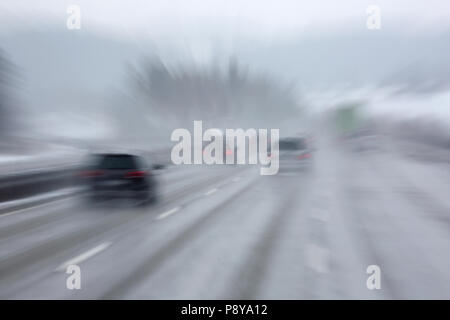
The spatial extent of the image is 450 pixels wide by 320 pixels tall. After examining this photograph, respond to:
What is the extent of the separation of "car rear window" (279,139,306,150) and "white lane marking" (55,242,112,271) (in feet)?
42.9

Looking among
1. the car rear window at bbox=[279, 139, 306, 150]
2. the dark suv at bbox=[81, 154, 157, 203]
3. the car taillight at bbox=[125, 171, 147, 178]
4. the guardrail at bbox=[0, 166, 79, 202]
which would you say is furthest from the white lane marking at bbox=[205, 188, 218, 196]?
the car rear window at bbox=[279, 139, 306, 150]

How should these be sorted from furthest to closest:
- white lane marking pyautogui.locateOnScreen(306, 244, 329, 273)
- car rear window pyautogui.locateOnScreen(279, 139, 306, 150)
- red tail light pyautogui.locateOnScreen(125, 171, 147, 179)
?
car rear window pyautogui.locateOnScreen(279, 139, 306, 150) < red tail light pyautogui.locateOnScreen(125, 171, 147, 179) < white lane marking pyautogui.locateOnScreen(306, 244, 329, 273)

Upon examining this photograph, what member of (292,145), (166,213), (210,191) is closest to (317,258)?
(166,213)

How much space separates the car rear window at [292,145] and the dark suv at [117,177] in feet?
30.6

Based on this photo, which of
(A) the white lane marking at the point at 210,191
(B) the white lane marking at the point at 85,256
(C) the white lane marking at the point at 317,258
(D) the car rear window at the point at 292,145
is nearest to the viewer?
(C) the white lane marking at the point at 317,258

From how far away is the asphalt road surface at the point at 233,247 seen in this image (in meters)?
4.71

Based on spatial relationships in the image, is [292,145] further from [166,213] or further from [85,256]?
[85,256]

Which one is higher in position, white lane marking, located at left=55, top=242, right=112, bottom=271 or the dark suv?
the dark suv

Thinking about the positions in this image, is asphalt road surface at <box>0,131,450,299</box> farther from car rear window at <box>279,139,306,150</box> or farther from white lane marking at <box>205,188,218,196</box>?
car rear window at <box>279,139,306,150</box>

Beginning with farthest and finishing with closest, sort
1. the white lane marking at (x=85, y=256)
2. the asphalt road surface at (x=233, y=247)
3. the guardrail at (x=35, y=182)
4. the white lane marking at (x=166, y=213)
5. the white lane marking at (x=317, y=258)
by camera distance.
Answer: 1. the guardrail at (x=35, y=182)
2. the white lane marking at (x=166, y=213)
3. the white lane marking at (x=85, y=256)
4. the white lane marking at (x=317, y=258)
5. the asphalt road surface at (x=233, y=247)

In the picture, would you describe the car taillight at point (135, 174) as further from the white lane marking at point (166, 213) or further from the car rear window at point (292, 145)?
the car rear window at point (292, 145)

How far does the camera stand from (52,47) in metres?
59.2

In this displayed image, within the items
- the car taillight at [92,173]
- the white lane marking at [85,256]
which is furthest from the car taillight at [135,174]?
the white lane marking at [85,256]

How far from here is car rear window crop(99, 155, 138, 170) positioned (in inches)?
419
